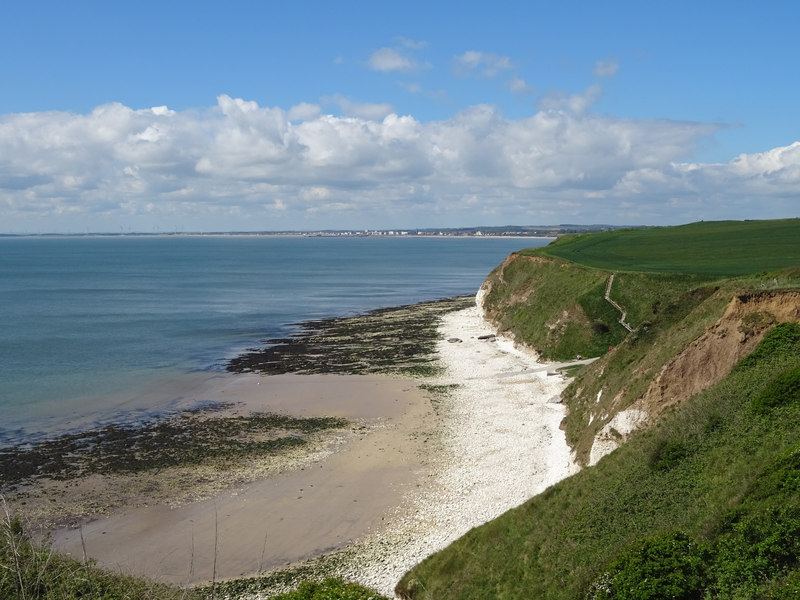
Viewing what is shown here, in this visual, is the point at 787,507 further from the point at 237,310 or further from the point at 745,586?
the point at 237,310

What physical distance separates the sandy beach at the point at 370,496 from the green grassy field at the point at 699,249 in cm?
2909

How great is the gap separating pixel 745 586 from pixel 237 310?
3656 inches

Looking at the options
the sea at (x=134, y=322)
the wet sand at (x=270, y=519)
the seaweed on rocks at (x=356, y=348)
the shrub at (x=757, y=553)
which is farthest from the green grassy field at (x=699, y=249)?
the shrub at (x=757, y=553)

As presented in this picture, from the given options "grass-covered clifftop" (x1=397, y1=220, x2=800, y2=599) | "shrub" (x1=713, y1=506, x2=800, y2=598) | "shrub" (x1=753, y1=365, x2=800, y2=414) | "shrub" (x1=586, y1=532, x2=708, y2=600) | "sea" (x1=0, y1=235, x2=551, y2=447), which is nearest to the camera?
"shrub" (x1=713, y1=506, x2=800, y2=598)

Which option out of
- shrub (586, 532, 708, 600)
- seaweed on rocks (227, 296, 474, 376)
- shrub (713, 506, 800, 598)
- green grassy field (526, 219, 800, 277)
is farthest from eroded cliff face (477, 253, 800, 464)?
green grassy field (526, 219, 800, 277)

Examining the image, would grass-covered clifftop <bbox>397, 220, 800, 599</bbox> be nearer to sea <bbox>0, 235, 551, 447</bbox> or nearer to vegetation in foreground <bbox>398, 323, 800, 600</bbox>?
vegetation in foreground <bbox>398, 323, 800, 600</bbox>

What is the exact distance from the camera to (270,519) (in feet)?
95.7

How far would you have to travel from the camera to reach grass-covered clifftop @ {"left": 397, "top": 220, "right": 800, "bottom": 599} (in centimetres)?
1509

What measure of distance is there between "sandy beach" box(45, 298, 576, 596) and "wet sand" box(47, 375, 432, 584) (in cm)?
7

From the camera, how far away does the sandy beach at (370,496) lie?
85.4 ft

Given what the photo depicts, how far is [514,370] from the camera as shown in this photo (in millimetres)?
55938

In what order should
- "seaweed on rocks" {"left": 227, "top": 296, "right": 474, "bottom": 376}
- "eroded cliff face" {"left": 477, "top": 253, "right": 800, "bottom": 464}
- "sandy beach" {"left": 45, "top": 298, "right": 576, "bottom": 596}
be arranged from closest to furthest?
1. "sandy beach" {"left": 45, "top": 298, "right": 576, "bottom": 596}
2. "eroded cliff face" {"left": 477, "top": 253, "right": 800, "bottom": 464}
3. "seaweed on rocks" {"left": 227, "top": 296, "right": 474, "bottom": 376}

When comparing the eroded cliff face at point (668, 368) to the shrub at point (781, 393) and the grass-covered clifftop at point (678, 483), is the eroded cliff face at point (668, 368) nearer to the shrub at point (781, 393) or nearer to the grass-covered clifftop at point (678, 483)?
the grass-covered clifftop at point (678, 483)

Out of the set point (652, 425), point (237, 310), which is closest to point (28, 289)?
point (237, 310)
